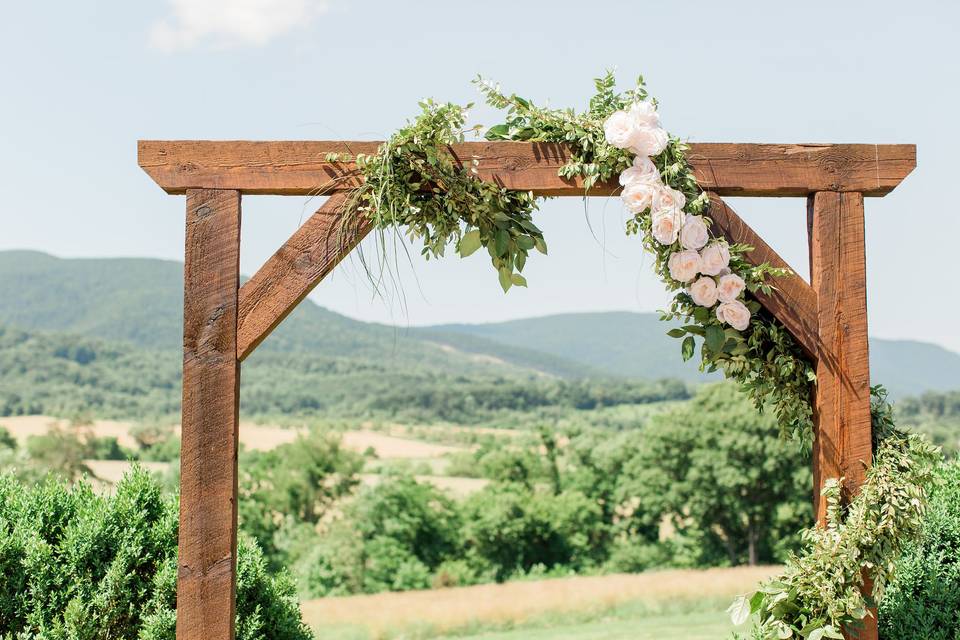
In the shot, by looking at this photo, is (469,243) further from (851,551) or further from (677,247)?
(851,551)

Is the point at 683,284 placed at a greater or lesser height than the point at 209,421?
greater

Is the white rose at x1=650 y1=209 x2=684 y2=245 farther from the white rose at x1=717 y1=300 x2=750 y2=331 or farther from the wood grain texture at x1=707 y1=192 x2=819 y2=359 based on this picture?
the white rose at x1=717 y1=300 x2=750 y2=331

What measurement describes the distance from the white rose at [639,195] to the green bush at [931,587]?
2.26 metres

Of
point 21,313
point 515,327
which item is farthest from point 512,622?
point 515,327

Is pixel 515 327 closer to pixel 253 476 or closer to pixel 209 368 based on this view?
pixel 253 476

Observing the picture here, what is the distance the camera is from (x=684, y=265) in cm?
310

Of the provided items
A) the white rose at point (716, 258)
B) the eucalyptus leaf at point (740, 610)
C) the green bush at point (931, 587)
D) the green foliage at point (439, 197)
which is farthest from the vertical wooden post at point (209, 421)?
the green bush at point (931, 587)

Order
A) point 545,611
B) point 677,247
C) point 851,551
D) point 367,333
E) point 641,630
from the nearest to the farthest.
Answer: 1. point 851,551
2. point 677,247
3. point 641,630
4. point 545,611
5. point 367,333

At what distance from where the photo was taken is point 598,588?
13031mm

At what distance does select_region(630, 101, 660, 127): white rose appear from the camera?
10.0ft

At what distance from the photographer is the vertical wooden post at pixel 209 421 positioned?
3041 mm

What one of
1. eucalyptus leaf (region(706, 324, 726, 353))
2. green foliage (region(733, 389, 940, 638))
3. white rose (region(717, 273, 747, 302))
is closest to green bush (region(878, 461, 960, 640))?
green foliage (region(733, 389, 940, 638))

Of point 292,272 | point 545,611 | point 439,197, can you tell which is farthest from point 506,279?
point 545,611

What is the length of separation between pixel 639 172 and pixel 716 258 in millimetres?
427
